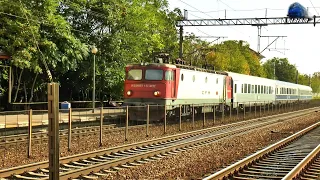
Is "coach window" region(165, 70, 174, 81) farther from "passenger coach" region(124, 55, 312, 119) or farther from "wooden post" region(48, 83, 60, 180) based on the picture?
"wooden post" region(48, 83, 60, 180)

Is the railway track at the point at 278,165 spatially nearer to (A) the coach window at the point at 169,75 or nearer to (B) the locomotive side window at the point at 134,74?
(A) the coach window at the point at 169,75

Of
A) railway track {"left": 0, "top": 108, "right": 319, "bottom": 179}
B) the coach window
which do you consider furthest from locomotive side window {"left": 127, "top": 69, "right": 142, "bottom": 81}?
railway track {"left": 0, "top": 108, "right": 319, "bottom": 179}

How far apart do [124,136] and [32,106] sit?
43.7 ft

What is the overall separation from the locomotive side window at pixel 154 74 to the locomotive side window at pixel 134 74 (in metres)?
0.44

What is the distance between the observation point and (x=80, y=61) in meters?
30.1

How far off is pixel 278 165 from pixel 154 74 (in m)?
12.2

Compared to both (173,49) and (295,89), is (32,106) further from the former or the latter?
(295,89)

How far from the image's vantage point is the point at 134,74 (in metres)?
23.2

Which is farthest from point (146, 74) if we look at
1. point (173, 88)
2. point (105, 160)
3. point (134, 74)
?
point (105, 160)

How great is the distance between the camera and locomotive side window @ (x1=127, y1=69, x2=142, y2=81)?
2295cm

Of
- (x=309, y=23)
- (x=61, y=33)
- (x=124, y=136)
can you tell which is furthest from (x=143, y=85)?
(x=309, y=23)

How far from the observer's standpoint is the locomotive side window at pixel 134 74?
23.0 m

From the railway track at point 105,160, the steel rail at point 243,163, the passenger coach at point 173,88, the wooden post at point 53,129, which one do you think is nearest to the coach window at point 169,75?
the passenger coach at point 173,88

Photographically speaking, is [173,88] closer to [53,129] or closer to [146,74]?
[146,74]
